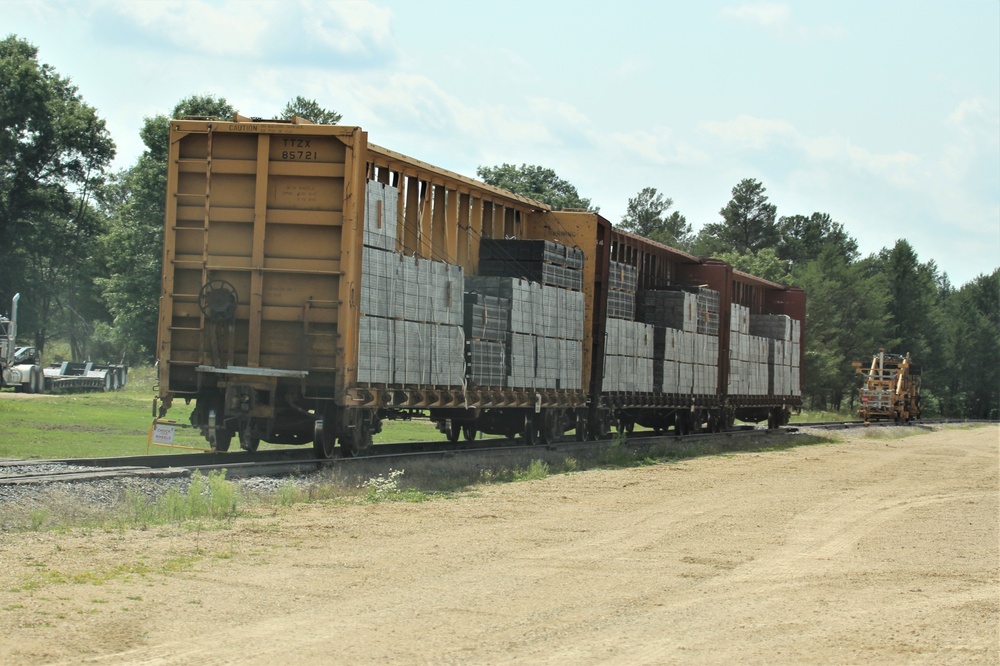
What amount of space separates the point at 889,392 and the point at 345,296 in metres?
42.7

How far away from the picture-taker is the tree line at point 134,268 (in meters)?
54.4

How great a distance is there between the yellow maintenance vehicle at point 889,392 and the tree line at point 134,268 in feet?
37.2

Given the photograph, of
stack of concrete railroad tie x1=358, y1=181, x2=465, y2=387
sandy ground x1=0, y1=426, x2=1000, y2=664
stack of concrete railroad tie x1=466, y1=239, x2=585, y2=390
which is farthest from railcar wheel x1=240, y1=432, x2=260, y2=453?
stack of concrete railroad tie x1=466, y1=239, x2=585, y2=390

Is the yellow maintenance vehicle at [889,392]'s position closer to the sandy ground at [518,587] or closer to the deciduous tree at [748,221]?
the sandy ground at [518,587]

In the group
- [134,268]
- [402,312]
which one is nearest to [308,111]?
[134,268]

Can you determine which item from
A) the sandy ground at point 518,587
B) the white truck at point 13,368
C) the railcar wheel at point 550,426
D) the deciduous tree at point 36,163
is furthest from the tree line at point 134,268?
the sandy ground at point 518,587

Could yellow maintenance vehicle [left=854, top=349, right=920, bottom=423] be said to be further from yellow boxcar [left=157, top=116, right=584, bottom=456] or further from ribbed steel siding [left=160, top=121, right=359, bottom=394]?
ribbed steel siding [left=160, top=121, right=359, bottom=394]

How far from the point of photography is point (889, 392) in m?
53.8

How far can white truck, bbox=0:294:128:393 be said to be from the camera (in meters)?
44.3

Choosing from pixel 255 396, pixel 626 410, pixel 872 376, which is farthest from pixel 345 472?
pixel 872 376

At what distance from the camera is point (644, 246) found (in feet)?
96.9

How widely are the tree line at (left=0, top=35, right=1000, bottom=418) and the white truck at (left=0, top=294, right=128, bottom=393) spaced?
2931 millimetres

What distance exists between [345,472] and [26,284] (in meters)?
53.4

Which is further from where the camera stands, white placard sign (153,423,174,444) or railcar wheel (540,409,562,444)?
railcar wheel (540,409,562,444)
